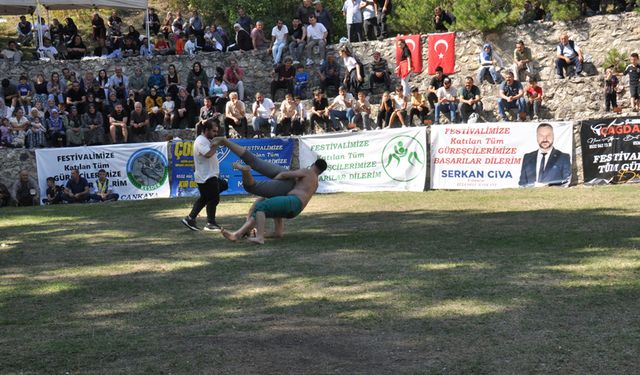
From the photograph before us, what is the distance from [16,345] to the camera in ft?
26.8

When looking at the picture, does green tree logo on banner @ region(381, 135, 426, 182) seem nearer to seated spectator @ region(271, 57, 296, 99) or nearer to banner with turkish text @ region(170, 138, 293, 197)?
banner with turkish text @ region(170, 138, 293, 197)

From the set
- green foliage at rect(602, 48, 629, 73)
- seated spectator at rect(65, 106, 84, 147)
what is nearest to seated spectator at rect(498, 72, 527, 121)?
green foliage at rect(602, 48, 629, 73)

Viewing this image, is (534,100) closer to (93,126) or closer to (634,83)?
(634,83)

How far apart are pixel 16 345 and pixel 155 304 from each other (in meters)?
1.76

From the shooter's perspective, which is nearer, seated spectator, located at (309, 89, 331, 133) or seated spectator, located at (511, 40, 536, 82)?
seated spectator, located at (309, 89, 331, 133)

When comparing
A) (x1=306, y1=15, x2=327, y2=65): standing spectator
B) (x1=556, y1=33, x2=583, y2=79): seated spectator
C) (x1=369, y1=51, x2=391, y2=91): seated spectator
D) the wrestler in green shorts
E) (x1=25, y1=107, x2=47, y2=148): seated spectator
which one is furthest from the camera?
(x1=306, y1=15, x2=327, y2=65): standing spectator

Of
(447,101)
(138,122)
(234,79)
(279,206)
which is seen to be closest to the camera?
(279,206)

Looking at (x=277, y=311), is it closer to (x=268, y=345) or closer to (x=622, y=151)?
(x=268, y=345)

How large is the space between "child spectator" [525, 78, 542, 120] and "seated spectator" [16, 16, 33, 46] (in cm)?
1806

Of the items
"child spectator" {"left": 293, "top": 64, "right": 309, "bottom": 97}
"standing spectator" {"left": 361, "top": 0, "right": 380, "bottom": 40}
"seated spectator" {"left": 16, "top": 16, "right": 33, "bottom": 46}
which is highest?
"seated spectator" {"left": 16, "top": 16, "right": 33, "bottom": 46}

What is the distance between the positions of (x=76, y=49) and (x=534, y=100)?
48.6 ft

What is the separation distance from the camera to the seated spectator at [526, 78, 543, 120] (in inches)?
985

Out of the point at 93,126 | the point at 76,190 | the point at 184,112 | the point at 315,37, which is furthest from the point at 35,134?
the point at 315,37

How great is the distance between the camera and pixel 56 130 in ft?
85.5
